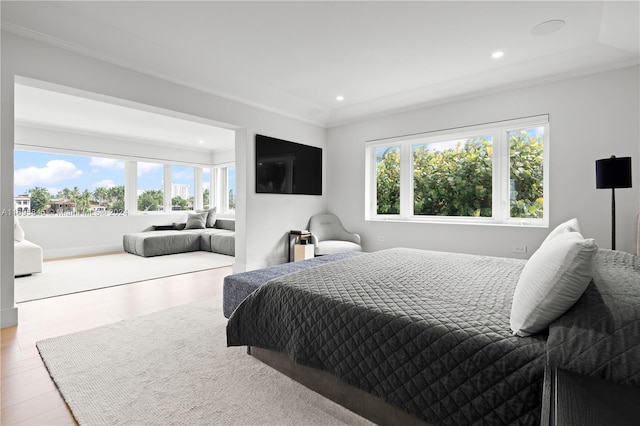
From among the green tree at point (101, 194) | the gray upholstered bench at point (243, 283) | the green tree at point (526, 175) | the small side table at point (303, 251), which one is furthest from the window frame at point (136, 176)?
the green tree at point (526, 175)

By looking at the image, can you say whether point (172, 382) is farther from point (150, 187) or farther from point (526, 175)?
point (150, 187)

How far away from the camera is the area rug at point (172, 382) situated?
1.54m

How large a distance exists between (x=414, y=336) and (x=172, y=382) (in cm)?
143

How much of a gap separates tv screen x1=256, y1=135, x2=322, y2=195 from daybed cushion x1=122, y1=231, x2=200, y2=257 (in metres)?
2.69

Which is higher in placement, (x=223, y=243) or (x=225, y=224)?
(x=225, y=224)

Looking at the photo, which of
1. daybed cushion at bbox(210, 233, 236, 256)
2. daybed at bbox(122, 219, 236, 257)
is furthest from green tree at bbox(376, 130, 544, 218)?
daybed at bbox(122, 219, 236, 257)

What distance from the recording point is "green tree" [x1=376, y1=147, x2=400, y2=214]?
5.07 m

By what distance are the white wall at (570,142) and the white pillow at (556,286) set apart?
9.84 ft

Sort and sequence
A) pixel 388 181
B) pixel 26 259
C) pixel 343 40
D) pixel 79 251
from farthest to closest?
1. pixel 79 251
2. pixel 388 181
3. pixel 26 259
4. pixel 343 40

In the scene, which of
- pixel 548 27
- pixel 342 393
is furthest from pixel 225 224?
pixel 548 27

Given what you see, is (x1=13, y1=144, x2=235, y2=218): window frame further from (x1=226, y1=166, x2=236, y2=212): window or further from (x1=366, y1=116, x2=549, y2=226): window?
(x1=366, y1=116, x2=549, y2=226): window

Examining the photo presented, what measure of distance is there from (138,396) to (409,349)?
1.46 m

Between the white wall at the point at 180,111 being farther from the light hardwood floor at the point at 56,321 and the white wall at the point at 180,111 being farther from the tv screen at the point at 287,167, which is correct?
the light hardwood floor at the point at 56,321

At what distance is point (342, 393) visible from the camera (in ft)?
5.20
